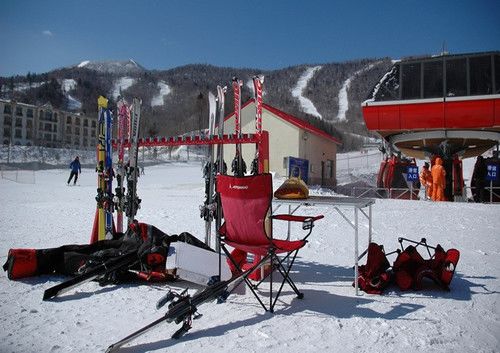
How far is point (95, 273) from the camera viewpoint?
13.3 ft

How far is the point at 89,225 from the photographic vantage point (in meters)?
8.05

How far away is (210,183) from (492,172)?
13576 mm

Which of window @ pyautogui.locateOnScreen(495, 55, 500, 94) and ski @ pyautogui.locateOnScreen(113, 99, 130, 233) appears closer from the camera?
ski @ pyautogui.locateOnScreen(113, 99, 130, 233)

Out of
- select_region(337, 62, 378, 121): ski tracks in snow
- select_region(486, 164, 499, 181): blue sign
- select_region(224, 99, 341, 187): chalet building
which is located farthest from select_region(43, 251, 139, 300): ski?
select_region(337, 62, 378, 121): ski tracks in snow

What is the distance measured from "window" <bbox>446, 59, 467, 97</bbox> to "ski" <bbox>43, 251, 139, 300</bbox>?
1355 cm

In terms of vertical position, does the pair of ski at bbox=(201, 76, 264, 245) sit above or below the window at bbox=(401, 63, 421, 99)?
below

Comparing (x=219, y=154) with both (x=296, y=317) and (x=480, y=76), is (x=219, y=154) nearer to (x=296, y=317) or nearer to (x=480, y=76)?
(x=296, y=317)

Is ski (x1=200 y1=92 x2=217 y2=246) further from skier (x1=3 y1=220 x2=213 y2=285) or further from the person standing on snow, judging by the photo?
the person standing on snow

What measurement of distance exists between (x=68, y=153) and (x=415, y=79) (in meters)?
49.0

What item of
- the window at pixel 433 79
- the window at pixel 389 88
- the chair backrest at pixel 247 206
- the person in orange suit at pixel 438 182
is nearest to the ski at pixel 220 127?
the chair backrest at pixel 247 206

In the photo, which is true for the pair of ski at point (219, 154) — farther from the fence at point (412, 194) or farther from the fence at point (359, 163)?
the fence at point (359, 163)

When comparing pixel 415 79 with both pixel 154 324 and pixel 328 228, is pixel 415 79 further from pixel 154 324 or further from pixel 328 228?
pixel 154 324

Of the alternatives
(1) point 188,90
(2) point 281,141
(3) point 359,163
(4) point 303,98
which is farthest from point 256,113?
(1) point 188,90

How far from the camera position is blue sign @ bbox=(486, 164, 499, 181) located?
1473cm
